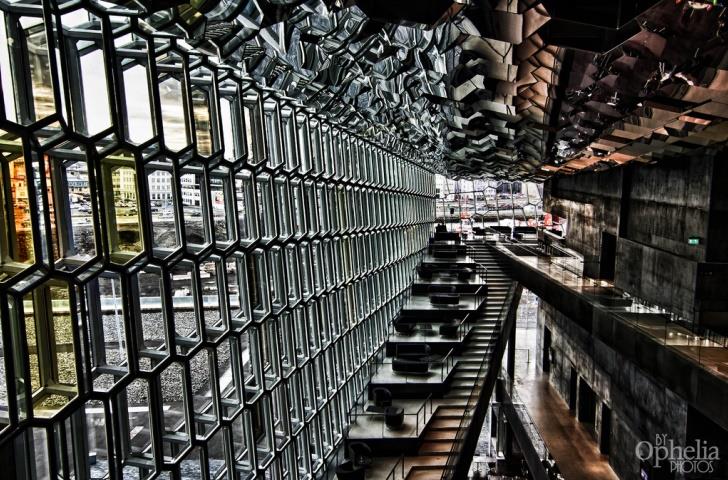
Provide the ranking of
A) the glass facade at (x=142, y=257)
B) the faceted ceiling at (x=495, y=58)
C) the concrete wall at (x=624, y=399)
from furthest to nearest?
1. the concrete wall at (x=624, y=399)
2. the faceted ceiling at (x=495, y=58)
3. the glass facade at (x=142, y=257)

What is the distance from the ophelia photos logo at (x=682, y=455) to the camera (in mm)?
14164

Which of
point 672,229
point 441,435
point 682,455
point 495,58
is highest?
point 495,58

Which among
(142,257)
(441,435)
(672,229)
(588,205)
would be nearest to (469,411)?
(441,435)

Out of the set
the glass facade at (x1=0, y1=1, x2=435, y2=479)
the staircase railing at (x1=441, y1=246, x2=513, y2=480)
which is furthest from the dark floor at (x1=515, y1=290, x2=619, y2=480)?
the glass facade at (x1=0, y1=1, x2=435, y2=479)

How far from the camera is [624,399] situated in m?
20.2

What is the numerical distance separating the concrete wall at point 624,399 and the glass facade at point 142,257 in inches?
351

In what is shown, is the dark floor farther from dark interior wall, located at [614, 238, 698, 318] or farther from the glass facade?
the glass facade

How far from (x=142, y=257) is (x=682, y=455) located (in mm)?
14371

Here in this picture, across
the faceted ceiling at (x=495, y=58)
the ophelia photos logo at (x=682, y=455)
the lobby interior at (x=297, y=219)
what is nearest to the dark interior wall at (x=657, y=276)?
the lobby interior at (x=297, y=219)

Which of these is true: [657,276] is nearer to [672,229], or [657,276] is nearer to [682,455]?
[672,229]

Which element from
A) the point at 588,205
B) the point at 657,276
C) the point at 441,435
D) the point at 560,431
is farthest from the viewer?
the point at 588,205

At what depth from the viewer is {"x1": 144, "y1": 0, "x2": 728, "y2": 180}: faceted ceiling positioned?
15.7 feet

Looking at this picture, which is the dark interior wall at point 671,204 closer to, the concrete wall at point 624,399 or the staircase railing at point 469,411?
the concrete wall at point 624,399

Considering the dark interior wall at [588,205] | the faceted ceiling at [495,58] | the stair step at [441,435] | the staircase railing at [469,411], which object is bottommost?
the stair step at [441,435]
